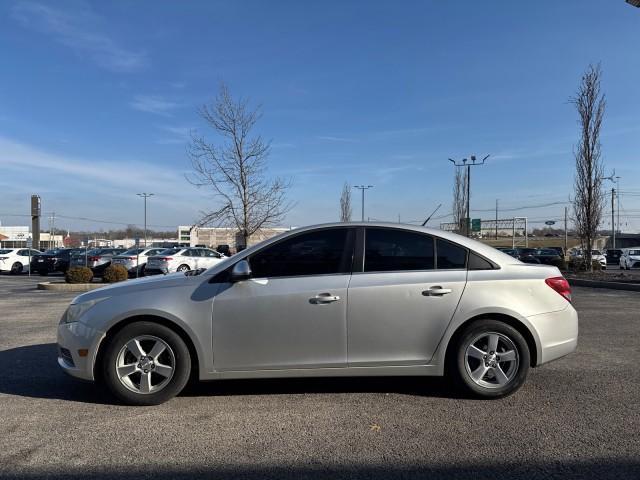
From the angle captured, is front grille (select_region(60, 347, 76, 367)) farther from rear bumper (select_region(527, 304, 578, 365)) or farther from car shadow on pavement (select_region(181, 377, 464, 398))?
rear bumper (select_region(527, 304, 578, 365))

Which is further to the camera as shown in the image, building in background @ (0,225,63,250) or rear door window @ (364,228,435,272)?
building in background @ (0,225,63,250)

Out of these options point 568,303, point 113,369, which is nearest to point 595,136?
point 568,303

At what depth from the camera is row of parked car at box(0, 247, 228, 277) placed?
2166cm

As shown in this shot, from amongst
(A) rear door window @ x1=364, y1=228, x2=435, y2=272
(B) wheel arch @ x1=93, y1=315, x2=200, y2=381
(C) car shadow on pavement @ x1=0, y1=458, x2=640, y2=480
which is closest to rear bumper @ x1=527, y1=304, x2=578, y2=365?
(A) rear door window @ x1=364, y1=228, x2=435, y2=272

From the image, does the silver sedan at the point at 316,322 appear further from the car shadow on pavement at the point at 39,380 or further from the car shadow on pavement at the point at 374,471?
the car shadow on pavement at the point at 374,471

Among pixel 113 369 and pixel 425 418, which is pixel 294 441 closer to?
pixel 425 418

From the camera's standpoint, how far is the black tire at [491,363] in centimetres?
467

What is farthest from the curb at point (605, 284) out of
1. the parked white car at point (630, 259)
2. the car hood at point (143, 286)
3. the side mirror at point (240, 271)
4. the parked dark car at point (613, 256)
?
the parked dark car at point (613, 256)

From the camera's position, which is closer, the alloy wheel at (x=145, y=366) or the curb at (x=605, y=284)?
the alloy wheel at (x=145, y=366)

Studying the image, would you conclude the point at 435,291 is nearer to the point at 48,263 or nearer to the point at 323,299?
the point at 323,299

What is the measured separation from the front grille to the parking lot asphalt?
1.19 ft

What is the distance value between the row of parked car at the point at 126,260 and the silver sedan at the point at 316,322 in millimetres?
11843

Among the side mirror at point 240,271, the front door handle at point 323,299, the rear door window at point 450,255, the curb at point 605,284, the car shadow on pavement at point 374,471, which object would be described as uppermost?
the rear door window at point 450,255

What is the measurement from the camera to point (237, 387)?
16.8 feet
